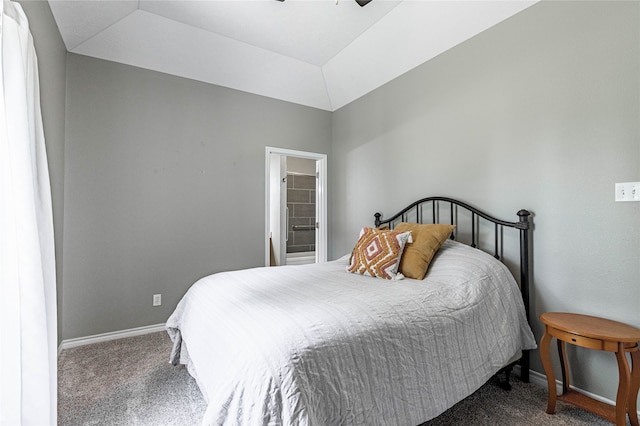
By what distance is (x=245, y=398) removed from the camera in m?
1.02

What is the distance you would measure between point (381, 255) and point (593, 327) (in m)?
1.19

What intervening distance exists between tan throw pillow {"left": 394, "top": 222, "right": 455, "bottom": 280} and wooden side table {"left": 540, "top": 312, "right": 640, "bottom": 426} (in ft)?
2.35

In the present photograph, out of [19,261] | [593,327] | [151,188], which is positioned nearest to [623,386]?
[593,327]

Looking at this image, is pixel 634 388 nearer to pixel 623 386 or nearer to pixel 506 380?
pixel 623 386

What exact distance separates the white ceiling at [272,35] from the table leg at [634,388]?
7.49ft

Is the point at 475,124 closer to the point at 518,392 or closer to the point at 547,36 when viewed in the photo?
the point at 547,36

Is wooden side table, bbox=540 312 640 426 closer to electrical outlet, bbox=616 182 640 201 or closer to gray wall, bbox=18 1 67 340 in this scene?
electrical outlet, bbox=616 182 640 201

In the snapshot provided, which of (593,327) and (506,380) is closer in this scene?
(593,327)

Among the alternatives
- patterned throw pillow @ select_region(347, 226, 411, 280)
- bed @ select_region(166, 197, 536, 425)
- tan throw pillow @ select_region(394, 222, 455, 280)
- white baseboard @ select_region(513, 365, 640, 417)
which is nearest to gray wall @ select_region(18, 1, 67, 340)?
bed @ select_region(166, 197, 536, 425)

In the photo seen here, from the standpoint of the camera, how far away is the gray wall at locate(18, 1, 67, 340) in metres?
1.96

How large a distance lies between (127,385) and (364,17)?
353 centimetres

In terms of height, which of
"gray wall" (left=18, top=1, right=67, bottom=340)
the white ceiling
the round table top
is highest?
the white ceiling

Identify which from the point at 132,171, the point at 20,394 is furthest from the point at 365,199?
the point at 20,394

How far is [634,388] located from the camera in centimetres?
151
